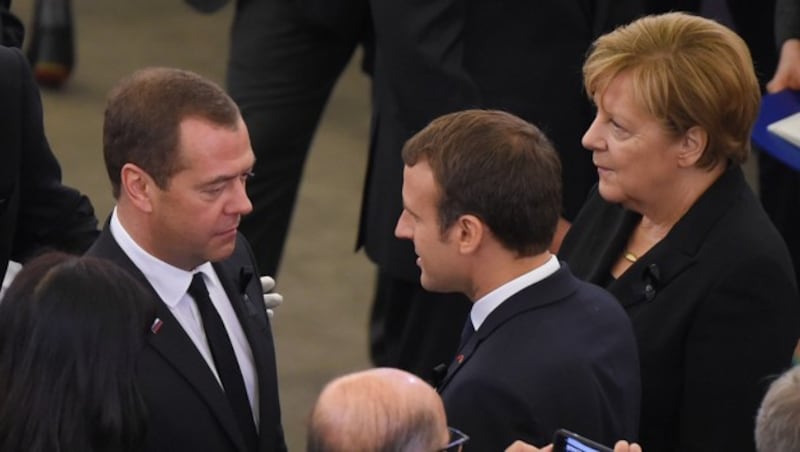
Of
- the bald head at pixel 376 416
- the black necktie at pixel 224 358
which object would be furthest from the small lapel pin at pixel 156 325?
the bald head at pixel 376 416

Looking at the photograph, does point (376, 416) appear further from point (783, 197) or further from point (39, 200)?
point (783, 197)

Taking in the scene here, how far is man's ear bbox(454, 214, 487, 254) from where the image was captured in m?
2.82

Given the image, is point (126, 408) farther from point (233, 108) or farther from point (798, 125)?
point (798, 125)

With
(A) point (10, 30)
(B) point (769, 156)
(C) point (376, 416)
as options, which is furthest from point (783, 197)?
(C) point (376, 416)

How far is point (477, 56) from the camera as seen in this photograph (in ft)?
14.6

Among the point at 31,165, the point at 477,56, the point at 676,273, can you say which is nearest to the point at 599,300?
the point at 676,273

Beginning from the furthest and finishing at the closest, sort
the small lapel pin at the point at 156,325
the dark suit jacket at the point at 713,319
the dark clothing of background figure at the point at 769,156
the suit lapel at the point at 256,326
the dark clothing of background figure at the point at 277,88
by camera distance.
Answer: the dark clothing of background figure at the point at 769,156
the dark clothing of background figure at the point at 277,88
the dark suit jacket at the point at 713,319
the suit lapel at the point at 256,326
the small lapel pin at the point at 156,325

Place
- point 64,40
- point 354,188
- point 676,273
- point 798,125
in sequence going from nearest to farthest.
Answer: point 676,273
point 798,125
point 354,188
point 64,40

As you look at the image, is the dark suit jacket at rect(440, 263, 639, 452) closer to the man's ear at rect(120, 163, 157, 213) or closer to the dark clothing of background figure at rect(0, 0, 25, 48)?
the man's ear at rect(120, 163, 157, 213)

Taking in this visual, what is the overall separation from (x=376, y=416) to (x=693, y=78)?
123 centimetres

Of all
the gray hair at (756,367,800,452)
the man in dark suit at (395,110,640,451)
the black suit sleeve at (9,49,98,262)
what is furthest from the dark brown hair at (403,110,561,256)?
the black suit sleeve at (9,49,98,262)

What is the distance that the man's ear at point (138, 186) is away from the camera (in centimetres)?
289

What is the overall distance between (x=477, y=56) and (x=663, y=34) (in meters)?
1.26

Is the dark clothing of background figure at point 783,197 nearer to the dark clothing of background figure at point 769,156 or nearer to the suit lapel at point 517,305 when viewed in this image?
the dark clothing of background figure at point 769,156
